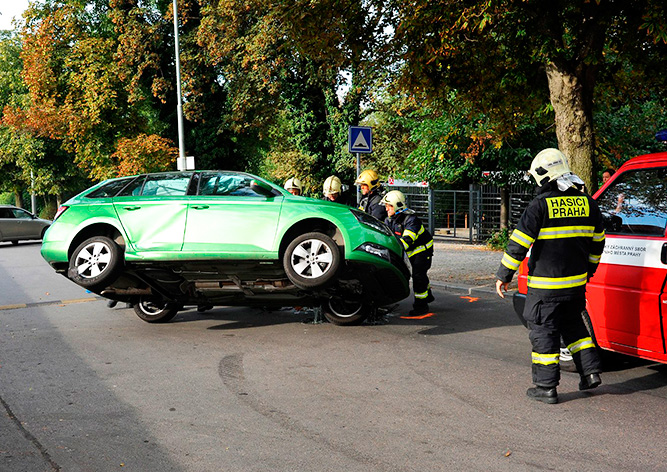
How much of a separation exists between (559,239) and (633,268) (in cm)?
65

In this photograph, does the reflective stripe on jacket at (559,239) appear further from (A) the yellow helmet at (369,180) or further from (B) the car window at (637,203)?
(A) the yellow helmet at (369,180)

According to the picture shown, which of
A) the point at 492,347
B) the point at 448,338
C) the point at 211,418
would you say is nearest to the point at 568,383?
the point at 492,347

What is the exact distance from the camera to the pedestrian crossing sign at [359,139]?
12.8 metres

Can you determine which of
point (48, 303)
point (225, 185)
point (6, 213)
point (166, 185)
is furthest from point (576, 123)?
point (6, 213)

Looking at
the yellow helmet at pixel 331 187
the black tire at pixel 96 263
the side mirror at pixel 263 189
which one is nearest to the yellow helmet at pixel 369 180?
the yellow helmet at pixel 331 187

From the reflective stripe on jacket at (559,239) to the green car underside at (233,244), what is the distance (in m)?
2.66

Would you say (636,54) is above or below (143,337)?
above

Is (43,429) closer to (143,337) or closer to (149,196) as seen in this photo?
(143,337)

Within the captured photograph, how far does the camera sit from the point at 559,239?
5203 mm

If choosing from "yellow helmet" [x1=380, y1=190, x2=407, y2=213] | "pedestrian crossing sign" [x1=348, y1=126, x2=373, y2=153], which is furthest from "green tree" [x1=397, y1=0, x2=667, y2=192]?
"yellow helmet" [x1=380, y1=190, x2=407, y2=213]

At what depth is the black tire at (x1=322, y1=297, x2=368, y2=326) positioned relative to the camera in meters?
8.41

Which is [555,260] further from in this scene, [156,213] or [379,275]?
[156,213]

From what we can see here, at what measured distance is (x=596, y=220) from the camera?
5262mm

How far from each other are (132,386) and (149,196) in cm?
287
